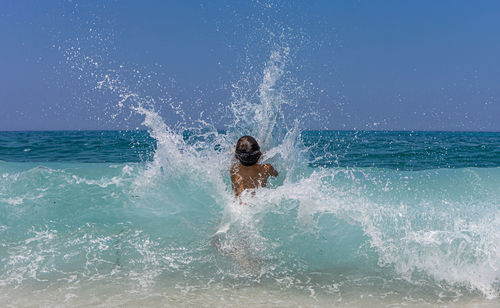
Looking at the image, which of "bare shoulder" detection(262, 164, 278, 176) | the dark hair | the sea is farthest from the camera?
"bare shoulder" detection(262, 164, 278, 176)

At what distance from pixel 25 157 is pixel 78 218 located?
40.1 feet

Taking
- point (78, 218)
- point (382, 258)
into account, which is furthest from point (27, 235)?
point (382, 258)

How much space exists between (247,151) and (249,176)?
33 cm

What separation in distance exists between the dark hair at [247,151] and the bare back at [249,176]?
0.09 metres

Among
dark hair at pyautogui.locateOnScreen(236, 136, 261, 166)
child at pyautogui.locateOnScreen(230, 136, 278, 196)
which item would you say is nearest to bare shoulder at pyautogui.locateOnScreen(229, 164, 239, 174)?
child at pyautogui.locateOnScreen(230, 136, 278, 196)

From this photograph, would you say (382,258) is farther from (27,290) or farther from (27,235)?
(27,235)

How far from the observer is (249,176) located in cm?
502

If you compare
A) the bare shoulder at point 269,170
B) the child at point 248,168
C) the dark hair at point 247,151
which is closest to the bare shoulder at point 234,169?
the child at point 248,168

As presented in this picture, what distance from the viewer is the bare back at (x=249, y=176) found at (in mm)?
5016

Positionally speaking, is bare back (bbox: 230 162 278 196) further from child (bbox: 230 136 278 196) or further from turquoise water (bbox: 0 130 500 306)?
turquoise water (bbox: 0 130 500 306)

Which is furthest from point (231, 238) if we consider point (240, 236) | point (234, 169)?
point (234, 169)

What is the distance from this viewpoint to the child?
494 centimetres

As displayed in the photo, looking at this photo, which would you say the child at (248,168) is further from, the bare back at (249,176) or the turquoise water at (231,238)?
the turquoise water at (231,238)

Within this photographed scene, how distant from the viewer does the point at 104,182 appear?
7000 millimetres
